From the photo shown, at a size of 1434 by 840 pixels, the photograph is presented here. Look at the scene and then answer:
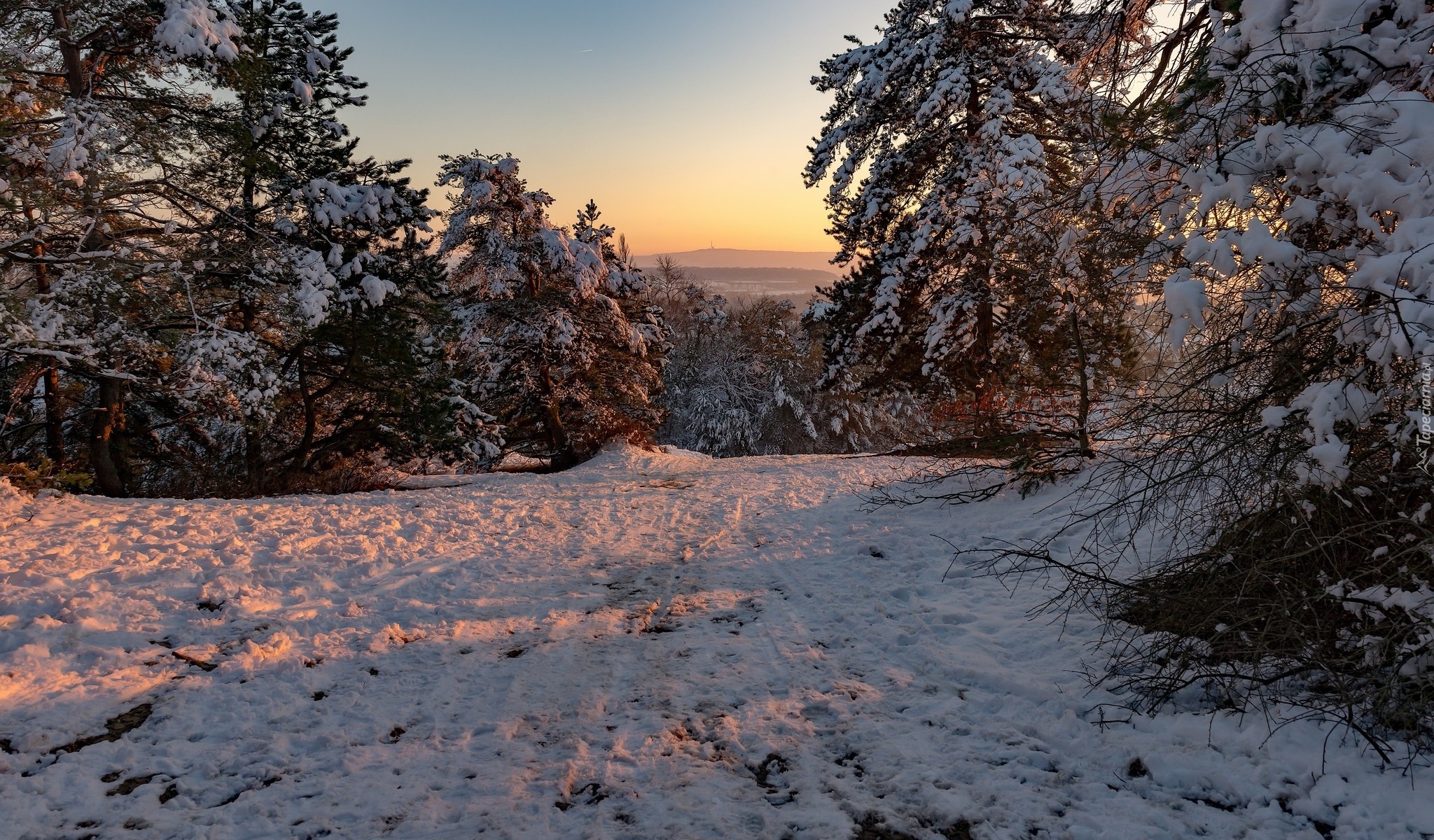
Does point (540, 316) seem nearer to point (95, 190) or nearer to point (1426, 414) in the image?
point (95, 190)

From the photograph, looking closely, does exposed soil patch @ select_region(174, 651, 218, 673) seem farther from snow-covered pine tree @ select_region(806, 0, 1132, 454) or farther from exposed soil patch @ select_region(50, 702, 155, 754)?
snow-covered pine tree @ select_region(806, 0, 1132, 454)

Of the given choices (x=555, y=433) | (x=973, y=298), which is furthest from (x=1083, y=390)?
(x=555, y=433)

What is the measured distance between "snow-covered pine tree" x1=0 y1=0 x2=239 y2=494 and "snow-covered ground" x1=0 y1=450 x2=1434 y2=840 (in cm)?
287

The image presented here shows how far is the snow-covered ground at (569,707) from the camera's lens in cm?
297

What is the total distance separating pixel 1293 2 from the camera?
3.35m

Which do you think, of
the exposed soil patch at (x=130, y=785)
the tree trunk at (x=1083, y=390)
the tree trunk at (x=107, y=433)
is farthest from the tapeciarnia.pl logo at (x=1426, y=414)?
the tree trunk at (x=107, y=433)

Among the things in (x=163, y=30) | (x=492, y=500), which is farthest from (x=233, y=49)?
(x=492, y=500)

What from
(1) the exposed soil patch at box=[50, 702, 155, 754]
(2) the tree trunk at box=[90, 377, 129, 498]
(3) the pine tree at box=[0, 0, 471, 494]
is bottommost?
(1) the exposed soil patch at box=[50, 702, 155, 754]

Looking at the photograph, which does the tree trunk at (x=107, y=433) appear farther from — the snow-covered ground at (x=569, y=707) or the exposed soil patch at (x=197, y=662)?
the exposed soil patch at (x=197, y=662)

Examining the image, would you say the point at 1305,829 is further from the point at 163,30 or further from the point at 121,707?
the point at 163,30

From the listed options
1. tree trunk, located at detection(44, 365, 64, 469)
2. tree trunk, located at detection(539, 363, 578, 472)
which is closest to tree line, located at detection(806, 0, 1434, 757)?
tree trunk, located at detection(44, 365, 64, 469)

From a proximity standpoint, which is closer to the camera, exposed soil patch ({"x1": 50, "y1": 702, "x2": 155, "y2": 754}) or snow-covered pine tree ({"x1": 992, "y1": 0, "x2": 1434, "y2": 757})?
snow-covered pine tree ({"x1": 992, "y1": 0, "x2": 1434, "y2": 757})

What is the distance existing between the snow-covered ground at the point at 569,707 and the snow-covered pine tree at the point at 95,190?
2868 millimetres

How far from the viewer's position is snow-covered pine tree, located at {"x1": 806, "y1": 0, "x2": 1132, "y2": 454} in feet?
27.9
